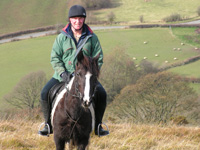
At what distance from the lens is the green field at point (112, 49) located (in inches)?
2105

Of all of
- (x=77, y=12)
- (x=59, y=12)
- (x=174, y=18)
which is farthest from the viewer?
(x=59, y=12)

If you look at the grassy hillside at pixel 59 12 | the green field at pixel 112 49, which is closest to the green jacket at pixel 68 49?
the green field at pixel 112 49

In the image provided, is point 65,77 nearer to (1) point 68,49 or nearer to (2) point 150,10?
(1) point 68,49

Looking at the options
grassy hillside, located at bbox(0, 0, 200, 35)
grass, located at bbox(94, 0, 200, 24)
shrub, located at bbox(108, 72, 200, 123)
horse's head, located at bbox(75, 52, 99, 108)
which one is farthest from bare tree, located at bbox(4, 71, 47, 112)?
grass, located at bbox(94, 0, 200, 24)

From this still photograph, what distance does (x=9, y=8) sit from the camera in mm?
81000

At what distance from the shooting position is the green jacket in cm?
544

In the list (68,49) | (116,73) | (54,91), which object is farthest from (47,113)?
(116,73)

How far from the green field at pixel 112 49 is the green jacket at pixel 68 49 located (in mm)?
44228

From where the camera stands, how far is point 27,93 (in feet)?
143

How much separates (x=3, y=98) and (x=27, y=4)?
46623 mm

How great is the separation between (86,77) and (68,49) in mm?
1265

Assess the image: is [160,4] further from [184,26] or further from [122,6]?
[184,26]

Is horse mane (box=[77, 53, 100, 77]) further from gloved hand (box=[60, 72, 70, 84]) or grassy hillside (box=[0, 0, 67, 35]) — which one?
grassy hillside (box=[0, 0, 67, 35])

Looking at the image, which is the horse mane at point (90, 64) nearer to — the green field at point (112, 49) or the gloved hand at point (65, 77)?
the gloved hand at point (65, 77)
